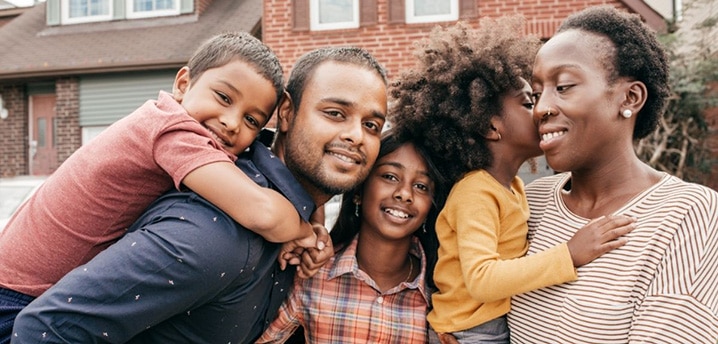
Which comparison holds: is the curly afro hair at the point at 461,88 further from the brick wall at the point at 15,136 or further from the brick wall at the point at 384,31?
the brick wall at the point at 15,136

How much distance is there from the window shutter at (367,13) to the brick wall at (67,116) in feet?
22.3

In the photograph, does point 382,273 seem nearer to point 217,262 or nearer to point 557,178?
point 557,178

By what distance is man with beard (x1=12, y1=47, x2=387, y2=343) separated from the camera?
1.80 m

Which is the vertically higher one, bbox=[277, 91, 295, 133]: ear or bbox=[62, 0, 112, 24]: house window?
bbox=[62, 0, 112, 24]: house window

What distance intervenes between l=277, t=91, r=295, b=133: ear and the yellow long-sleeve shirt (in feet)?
2.41

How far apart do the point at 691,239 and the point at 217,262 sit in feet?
4.50

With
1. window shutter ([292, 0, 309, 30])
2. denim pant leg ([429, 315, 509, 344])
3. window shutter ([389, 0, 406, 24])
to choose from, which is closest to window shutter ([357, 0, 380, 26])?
window shutter ([389, 0, 406, 24])

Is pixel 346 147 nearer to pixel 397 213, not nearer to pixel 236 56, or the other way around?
pixel 397 213

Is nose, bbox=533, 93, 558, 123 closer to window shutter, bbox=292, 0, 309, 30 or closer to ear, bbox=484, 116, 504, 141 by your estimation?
ear, bbox=484, 116, 504, 141

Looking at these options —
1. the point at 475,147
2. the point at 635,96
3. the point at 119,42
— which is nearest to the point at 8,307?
the point at 475,147

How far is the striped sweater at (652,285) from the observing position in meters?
1.74

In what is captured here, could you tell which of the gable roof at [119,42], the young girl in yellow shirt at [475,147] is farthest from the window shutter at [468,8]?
the young girl in yellow shirt at [475,147]

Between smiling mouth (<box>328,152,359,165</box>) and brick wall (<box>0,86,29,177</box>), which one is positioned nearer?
smiling mouth (<box>328,152,359,165</box>)

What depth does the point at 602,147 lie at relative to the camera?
6.76ft
